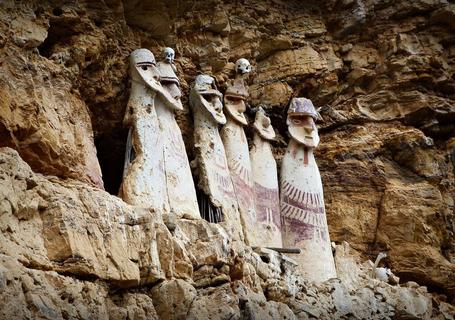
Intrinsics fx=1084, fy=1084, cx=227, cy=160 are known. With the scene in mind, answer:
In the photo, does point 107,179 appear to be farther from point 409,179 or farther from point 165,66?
point 409,179

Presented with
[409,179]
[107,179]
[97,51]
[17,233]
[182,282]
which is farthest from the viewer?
[409,179]

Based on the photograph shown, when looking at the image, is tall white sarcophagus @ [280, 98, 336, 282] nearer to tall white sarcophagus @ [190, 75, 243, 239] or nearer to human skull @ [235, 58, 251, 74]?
human skull @ [235, 58, 251, 74]

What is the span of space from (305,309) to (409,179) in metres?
2.52

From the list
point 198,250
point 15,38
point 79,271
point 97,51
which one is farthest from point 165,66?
point 79,271

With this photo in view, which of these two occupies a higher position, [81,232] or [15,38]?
[15,38]

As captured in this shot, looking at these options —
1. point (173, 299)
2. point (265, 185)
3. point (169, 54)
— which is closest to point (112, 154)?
point (169, 54)

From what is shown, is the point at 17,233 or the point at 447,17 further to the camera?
the point at 447,17

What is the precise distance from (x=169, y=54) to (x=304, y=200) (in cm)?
148

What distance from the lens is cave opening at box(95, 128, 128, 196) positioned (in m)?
7.72

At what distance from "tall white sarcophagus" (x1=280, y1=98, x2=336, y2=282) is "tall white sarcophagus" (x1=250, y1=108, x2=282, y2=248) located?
0.10 meters

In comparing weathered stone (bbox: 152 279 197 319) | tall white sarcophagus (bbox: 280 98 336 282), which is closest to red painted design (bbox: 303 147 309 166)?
tall white sarcophagus (bbox: 280 98 336 282)

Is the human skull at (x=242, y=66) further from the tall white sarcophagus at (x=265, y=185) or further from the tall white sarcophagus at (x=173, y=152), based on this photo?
the tall white sarcophagus at (x=173, y=152)

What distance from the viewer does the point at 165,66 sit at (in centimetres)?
770

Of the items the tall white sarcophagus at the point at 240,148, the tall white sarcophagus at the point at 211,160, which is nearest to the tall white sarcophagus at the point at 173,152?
the tall white sarcophagus at the point at 211,160
